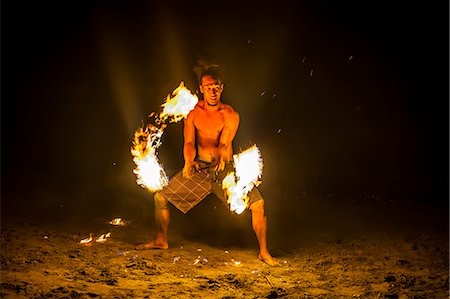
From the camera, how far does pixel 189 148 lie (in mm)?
5773

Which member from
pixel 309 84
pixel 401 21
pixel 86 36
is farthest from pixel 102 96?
pixel 401 21

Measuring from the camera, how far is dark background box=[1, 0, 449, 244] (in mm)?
11039

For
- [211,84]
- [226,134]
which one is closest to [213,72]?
[211,84]

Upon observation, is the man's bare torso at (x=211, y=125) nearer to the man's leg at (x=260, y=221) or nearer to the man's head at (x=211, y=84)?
the man's head at (x=211, y=84)

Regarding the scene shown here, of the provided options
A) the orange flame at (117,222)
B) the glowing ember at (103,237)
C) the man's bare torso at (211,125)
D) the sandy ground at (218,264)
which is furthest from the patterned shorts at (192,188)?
the orange flame at (117,222)

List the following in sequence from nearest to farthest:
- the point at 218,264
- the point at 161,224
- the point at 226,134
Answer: the point at 218,264 < the point at 226,134 < the point at 161,224

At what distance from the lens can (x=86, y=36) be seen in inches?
508

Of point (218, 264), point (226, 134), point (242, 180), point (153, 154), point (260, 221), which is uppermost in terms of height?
point (226, 134)

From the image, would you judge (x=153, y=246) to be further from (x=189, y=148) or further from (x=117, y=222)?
(x=117, y=222)

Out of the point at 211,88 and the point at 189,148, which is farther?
the point at 189,148

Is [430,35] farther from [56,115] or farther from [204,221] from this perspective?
[56,115]

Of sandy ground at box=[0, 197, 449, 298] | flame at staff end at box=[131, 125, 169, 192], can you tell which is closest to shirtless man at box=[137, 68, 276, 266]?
flame at staff end at box=[131, 125, 169, 192]

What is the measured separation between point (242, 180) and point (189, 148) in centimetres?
76

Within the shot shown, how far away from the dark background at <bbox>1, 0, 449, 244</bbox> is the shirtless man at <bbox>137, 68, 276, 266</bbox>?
4222 millimetres
